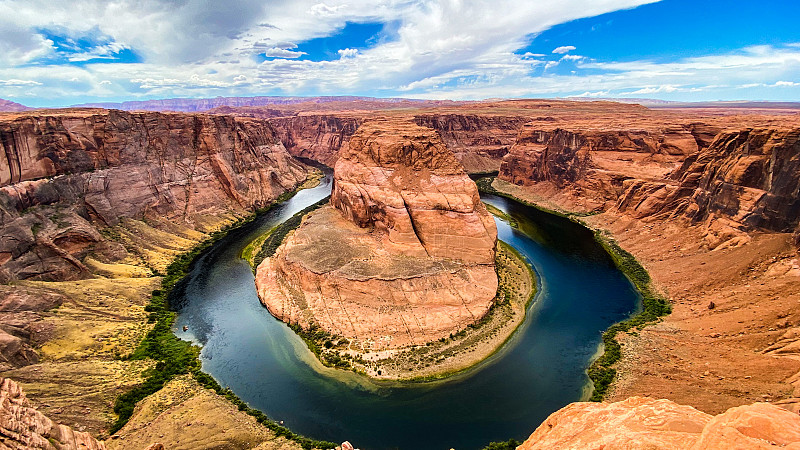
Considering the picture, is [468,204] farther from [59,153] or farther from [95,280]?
[59,153]

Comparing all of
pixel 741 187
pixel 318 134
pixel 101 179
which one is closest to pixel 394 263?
pixel 741 187

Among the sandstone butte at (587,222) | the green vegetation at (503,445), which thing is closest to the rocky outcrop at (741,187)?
the sandstone butte at (587,222)

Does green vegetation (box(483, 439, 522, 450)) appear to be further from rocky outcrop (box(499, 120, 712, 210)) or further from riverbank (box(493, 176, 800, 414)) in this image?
rocky outcrop (box(499, 120, 712, 210))

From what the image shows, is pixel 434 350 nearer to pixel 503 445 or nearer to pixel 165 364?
pixel 503 445

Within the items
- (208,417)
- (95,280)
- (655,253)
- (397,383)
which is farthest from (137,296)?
(655,253)

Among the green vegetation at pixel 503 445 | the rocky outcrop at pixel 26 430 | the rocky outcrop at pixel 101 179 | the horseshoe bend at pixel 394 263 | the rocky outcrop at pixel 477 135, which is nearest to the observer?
the rocky outcrop at pixel 26 430

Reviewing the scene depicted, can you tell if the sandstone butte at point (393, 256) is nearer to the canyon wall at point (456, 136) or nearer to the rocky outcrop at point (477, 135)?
the canyon wall at point (456, 136)
